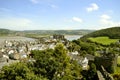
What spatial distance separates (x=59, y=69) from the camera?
2666 centimetres

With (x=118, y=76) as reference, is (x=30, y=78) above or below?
above

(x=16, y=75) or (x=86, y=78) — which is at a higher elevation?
(x=16, y=75)

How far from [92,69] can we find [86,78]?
1754mm

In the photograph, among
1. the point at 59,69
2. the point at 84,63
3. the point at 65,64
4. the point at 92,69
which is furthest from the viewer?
the point at 84,63

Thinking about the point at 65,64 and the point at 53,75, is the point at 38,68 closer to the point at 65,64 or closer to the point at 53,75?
the point at 53,75

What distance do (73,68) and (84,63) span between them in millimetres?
13714

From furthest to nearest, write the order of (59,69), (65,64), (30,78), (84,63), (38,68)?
(84,63)
(65,64)
(59,69)
(38,68)
(30,78)

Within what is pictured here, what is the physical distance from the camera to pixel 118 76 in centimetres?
3147

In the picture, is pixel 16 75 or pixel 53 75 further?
pixel 53 75

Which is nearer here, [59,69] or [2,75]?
[2,75]

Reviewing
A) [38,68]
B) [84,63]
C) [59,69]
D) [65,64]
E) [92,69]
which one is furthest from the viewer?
[84,63]

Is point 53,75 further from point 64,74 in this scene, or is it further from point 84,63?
point 84,63

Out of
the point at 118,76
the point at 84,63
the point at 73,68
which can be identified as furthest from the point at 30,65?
the point at 84,63

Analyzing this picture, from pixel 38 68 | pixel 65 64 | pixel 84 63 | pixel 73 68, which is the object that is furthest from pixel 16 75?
pixel 84 63
